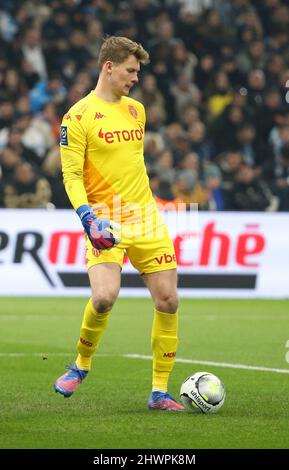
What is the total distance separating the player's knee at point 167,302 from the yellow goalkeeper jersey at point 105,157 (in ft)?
2.01

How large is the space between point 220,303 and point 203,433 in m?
10.6

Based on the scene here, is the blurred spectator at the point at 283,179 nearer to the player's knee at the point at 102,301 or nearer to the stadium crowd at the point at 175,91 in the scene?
the stadium crowd at the point at 175,91

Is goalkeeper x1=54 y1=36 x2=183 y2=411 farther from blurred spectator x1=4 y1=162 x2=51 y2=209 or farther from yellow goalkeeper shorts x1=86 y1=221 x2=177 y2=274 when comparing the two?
blurred spectator x1=4 y1=162 x2=51 y2=209

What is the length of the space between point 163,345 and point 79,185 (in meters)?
1.25

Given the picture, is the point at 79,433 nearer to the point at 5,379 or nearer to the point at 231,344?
the point at 5,379

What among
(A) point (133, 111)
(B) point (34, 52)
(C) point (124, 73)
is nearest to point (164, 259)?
(A) point (133, 111)

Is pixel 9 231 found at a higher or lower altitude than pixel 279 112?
lower

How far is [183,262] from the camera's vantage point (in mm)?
18438

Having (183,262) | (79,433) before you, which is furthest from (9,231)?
(79,433)

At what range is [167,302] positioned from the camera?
8383 millimetres

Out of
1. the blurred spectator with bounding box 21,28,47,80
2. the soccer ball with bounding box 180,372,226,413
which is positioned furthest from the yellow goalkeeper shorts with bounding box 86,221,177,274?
the blurred spectator with bounding box 21,28,47,80

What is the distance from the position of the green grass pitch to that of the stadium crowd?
11.2 feet

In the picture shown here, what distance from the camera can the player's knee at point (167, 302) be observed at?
837cm
